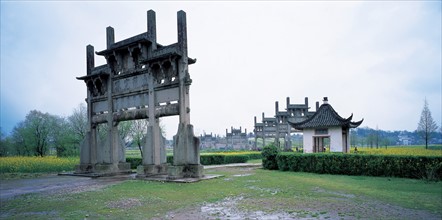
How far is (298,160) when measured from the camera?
2042 centimetres

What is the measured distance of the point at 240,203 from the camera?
9117mm

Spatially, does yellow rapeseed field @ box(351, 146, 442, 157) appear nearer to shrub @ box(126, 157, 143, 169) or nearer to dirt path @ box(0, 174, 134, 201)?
dirt path @ box(0, 174, 134, 201)

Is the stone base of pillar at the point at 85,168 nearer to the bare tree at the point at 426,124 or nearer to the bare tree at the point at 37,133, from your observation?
the bare tree at the point at 37,133

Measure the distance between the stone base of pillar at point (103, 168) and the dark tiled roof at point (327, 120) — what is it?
53.9 ft

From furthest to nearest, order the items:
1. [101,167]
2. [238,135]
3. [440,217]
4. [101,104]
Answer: [238,135], [101,104], [101,167], [440,217]

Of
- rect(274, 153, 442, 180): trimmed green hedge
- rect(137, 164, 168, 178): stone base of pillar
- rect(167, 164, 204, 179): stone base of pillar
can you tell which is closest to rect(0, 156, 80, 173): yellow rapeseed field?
rect(137, 164, 168, 178): stone base of pillar

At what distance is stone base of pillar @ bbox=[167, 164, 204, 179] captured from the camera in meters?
15.6

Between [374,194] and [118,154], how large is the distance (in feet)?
53.5

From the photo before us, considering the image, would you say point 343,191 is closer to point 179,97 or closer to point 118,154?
point 179,97

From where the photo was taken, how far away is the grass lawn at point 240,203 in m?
7.67

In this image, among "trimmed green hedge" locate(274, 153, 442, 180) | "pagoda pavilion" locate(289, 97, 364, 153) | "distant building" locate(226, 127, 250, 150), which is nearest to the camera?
"trimmed green hedge" locate(274, 153, 442, 180)

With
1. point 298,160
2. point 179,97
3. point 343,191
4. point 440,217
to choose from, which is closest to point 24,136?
point 179,97

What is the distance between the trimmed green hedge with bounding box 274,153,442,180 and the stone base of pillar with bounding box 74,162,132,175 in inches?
447

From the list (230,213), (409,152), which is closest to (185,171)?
(230,213)
